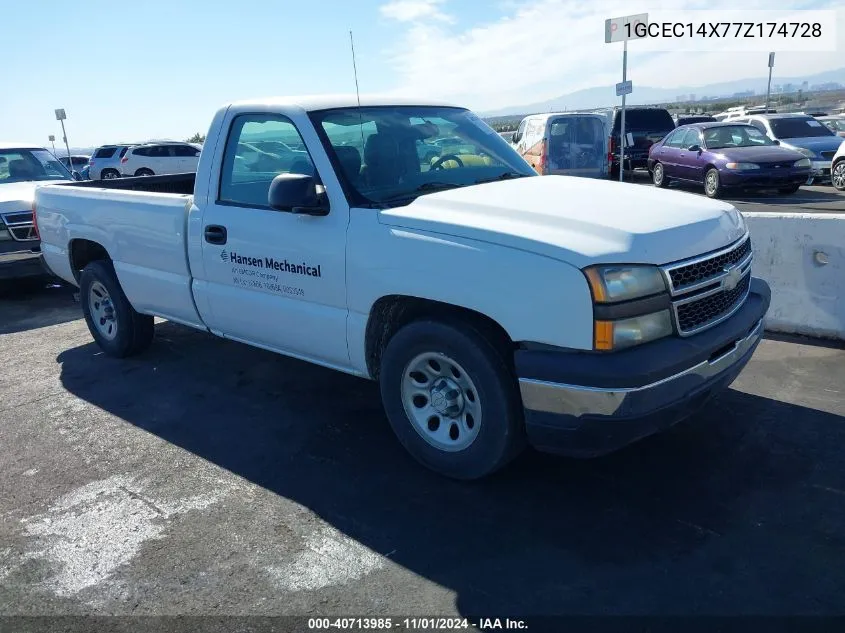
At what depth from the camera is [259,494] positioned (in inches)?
144

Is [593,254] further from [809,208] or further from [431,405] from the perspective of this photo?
[809,208]

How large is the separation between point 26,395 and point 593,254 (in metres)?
4.52

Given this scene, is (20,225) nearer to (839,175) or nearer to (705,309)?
(705,309)

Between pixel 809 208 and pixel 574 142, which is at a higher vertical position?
pixel 574 142

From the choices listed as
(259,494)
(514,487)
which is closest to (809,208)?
(514,487)

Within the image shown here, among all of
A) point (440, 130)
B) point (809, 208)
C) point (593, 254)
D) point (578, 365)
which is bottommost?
point (809, 208)

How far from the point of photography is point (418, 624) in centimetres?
265

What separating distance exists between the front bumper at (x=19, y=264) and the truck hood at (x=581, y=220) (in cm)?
642

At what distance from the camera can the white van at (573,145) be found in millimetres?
13188

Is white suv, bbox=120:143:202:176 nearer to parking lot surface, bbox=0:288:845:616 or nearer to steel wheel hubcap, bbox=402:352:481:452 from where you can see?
parking lot surface, bbox=0:288:845:616

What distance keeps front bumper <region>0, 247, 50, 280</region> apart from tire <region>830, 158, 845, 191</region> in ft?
48.4

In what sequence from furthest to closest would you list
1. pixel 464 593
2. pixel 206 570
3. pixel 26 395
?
pixel 26 395, pixel 206 570, pixel 464 593

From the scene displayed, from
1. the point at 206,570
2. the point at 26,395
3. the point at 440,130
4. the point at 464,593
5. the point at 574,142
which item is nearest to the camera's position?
the point at 464,593

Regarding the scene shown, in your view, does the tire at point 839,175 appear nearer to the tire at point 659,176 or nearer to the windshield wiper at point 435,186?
the tire at point 659,176
